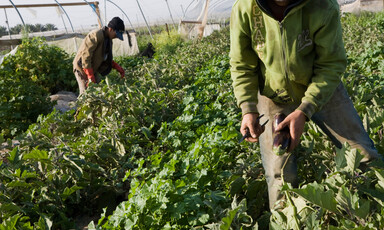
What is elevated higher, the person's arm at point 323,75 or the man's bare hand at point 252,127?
the person's arm at point 323,75

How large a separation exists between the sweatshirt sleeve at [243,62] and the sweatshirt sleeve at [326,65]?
34 cm

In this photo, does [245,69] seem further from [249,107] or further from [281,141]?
[281,141]

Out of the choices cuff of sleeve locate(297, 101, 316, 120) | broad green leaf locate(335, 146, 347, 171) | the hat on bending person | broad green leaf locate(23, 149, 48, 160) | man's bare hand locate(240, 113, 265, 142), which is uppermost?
the hat on bending person

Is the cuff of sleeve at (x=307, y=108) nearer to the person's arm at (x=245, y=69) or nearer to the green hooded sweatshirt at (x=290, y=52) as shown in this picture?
the green hooded sweatshirt at (x=290, y=52)

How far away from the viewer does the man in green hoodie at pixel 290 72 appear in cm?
188

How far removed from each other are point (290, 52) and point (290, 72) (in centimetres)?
11

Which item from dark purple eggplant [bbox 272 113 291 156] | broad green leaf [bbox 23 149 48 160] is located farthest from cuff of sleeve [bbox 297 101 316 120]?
broad green leaf [bbox 23 149 48 160]

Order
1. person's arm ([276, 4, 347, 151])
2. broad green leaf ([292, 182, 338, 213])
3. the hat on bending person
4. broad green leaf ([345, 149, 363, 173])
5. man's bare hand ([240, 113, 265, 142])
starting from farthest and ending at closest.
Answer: the hat on bending person
man's bare hand ([240, 113, 265, 142])
person's arm ([276, 4, 347, 151])
broad green leaf ([345, 149, 363, 173])
broad green leaf ([292, 182, 338, 213])

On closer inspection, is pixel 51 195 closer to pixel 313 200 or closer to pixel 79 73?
pixel 313 200

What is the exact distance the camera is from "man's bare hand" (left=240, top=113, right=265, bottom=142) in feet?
6.78

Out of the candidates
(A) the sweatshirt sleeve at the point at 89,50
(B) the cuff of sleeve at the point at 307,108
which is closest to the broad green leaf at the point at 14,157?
(B) the cuff of sleeve at the point at 307,108

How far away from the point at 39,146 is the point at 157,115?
136 cm

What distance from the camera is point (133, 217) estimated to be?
6.82 ft

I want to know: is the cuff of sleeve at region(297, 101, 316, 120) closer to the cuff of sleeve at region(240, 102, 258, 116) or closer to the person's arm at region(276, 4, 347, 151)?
the person's arm at region(276, 4, 347, 151)
